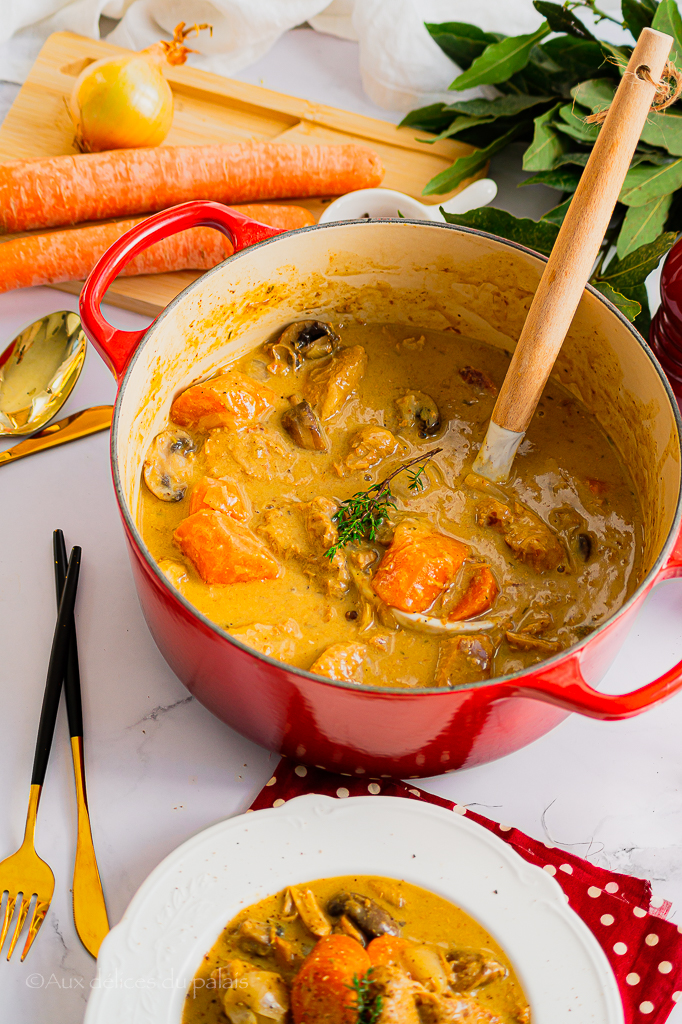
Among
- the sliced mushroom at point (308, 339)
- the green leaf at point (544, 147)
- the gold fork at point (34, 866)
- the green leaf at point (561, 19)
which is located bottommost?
the gold fork at point (34, 866)

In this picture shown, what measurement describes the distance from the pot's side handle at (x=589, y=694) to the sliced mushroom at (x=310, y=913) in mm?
452

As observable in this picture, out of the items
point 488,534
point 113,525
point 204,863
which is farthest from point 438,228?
point 204,863

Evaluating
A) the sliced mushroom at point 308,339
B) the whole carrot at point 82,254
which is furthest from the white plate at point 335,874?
the whole carrot at point 82,254

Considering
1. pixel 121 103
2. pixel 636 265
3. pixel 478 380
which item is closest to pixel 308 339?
pixel 478 380

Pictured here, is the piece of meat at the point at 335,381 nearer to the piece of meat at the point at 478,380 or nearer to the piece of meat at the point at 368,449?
the piece of meat at the point at 368,449

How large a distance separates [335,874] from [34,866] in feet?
1.56

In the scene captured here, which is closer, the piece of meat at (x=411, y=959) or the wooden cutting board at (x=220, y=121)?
the piece of meat at (x=411, y=959)

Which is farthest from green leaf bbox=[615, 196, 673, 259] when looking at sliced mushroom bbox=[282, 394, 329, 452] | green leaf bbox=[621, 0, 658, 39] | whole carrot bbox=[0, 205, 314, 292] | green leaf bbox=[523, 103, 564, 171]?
whole carrot bbox=[0, 205, 314, 292]

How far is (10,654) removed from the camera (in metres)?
1.62

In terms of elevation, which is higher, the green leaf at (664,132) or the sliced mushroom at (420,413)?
the green leaf at (664,132)

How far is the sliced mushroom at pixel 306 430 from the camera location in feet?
5.58

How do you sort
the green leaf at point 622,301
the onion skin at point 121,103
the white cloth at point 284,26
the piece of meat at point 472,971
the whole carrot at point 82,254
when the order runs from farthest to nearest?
the white cloth at point 284,26, the onion skin at point 121,103, the whole carrot at point 82,254, the green leaf at point 622,301, the piece of meat at point 472,971

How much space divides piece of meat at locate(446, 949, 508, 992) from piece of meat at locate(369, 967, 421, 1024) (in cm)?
8

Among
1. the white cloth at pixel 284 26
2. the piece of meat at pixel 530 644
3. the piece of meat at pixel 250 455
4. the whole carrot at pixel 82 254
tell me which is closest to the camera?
the piece of meat at pixel 530 644
